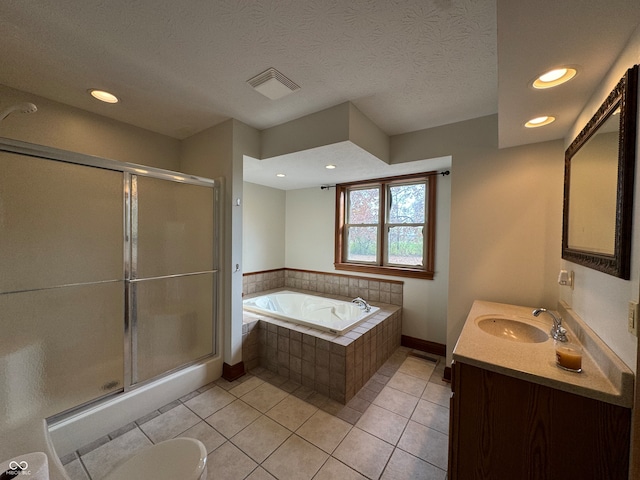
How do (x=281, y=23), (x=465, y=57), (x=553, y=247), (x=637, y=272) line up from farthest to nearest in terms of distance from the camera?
(x=553, y=247)
(x=465, y=57)
(x=281, y=23)
(x=637, y=272)

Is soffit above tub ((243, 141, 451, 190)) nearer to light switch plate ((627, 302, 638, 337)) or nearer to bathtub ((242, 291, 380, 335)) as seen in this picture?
bathtub ((242, 291, 380, 335))

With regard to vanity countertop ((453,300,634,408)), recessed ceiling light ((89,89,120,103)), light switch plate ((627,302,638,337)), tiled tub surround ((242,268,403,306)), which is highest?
recessed ceiling light ((89,89,120,103))

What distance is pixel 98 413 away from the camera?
173 centimetres

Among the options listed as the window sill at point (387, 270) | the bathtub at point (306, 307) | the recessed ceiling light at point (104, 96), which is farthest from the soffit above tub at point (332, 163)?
the bathtub at point (306, 307)

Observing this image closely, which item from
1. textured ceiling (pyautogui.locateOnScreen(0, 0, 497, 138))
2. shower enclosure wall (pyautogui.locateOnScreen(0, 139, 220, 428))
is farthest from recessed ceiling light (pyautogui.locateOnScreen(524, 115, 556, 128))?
shower enclosure wall (pyautogui.locateOnScreen(0, 139, 220, 428))

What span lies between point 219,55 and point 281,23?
481 mm

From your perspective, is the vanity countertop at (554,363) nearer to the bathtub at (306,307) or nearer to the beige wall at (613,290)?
the beige wall at (613,290)

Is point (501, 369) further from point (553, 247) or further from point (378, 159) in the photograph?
point (378, 159)

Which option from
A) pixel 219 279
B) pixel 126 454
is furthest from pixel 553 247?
pixel 126 454

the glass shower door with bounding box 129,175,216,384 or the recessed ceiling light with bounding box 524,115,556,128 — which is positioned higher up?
the recessed ceiling light with bounding box 524,115,556,128

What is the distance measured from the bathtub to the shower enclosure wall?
975mm

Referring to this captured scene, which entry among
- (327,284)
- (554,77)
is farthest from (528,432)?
(327,284)

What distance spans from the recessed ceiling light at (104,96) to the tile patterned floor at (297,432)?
99.6 inches

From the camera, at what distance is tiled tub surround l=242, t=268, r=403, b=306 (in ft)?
11.0
